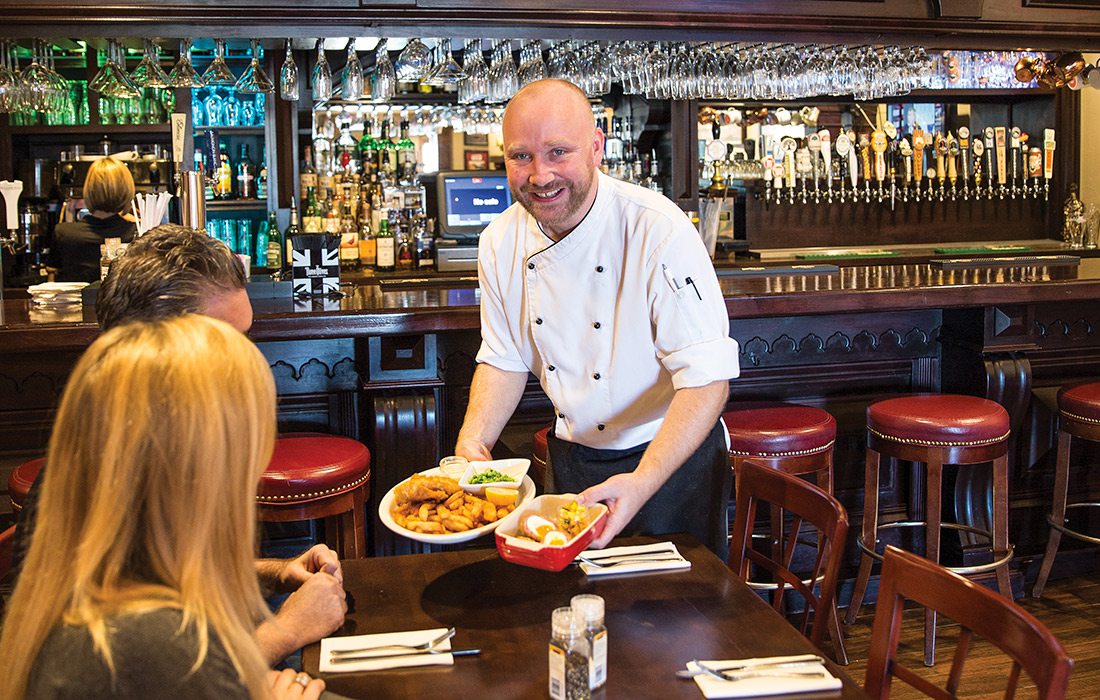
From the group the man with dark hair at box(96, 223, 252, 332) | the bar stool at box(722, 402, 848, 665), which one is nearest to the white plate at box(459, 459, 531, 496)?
the man with dark hair at box(96, 223, 252, 332)

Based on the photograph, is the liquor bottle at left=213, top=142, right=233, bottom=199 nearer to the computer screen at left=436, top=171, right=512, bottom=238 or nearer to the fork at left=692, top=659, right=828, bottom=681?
the computer screen at left=436, top=171, right=512, bottom=238

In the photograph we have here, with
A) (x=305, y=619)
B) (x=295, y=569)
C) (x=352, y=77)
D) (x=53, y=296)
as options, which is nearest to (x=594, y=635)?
(x=305, y=619)

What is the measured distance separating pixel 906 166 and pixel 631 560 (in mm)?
5722

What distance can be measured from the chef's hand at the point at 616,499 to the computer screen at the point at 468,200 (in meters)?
4.56

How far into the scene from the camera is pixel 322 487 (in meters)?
3.08

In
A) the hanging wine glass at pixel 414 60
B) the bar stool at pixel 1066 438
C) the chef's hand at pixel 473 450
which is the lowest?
the bar stool at pixel 1066 438

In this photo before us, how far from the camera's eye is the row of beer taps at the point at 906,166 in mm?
6977

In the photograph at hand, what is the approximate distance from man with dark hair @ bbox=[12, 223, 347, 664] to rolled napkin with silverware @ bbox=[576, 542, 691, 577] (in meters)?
0.45

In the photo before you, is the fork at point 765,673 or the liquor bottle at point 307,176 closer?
the fork at point 765,673

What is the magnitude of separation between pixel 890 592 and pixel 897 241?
19.3 ft

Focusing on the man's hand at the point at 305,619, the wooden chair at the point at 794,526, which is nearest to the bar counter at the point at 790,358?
the wooden chair at the point at 794,526

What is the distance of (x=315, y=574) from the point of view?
6.27 feet

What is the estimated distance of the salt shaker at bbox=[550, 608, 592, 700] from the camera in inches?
61.4

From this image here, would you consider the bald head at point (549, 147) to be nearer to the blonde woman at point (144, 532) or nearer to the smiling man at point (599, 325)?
the smiling man at point (599, 325)
